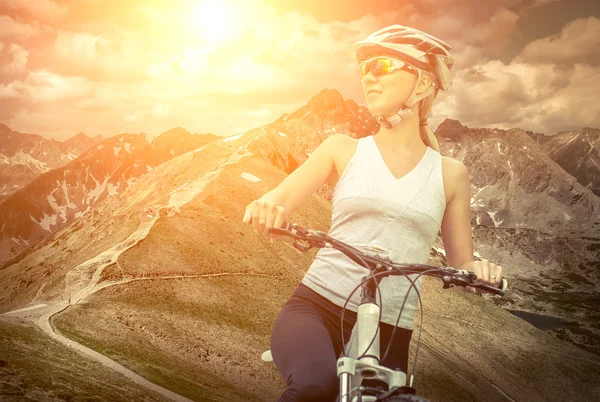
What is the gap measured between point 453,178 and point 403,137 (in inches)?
30.2

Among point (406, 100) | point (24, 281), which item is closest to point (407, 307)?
point (406, 100)

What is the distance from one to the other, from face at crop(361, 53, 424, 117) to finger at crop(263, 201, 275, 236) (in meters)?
2.04

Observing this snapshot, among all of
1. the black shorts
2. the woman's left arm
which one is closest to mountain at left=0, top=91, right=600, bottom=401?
the black shorts

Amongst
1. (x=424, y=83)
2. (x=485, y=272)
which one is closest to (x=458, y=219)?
(x=485, y=272)

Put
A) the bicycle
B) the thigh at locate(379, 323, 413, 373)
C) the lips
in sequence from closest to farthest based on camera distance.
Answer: the bicycle < the thigh at locate(379, 323, 413, 373) < the lips

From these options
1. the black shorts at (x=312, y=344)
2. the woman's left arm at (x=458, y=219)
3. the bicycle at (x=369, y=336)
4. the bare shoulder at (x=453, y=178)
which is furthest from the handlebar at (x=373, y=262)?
the bare shoulder at (x=453, y=178)

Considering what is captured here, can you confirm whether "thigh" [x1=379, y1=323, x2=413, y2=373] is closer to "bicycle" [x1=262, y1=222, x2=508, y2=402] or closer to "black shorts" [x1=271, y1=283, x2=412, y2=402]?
"black shorts" [x1=271, y1=283, x2=412, y2=402]

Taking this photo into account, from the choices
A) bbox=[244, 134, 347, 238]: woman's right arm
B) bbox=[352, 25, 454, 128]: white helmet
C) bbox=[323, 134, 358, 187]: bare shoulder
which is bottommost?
bbox=[244, 134, 347, 238]: woman's right arm

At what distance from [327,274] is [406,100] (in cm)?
232

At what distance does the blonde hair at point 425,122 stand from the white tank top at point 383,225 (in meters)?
0.75

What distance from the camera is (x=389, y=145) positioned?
17.3 ft

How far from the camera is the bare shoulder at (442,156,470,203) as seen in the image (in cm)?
507

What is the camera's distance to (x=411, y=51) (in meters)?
5.12

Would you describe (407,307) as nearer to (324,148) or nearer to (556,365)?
(324,148)
